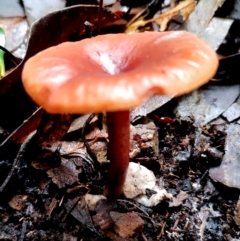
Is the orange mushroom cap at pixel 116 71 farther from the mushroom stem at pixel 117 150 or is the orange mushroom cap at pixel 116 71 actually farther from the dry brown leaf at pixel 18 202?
the dry brown leaf at pixel 18 202

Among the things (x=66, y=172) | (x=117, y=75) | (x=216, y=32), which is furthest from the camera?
(x=216, y=32)

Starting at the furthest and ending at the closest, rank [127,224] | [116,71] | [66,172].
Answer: [66,172] → [127,224] → [116,71]

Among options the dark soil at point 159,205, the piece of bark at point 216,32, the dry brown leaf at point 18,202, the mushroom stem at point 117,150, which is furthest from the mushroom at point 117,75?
the piece of bark at point 216,32

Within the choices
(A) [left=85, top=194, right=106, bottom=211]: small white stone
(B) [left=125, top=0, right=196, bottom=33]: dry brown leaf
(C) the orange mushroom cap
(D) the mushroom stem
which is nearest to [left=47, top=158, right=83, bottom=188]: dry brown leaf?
(A) [left=85, top=194, right=106, bottom=211]: small white stone

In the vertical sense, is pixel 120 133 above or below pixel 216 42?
above

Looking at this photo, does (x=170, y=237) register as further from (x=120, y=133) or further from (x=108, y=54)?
(x=108, y=54)

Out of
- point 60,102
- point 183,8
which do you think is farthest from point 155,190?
point 183,8

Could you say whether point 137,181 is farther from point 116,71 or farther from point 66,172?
point 116,71

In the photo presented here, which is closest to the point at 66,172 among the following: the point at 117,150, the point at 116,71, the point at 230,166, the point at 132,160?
the point at 132,160
